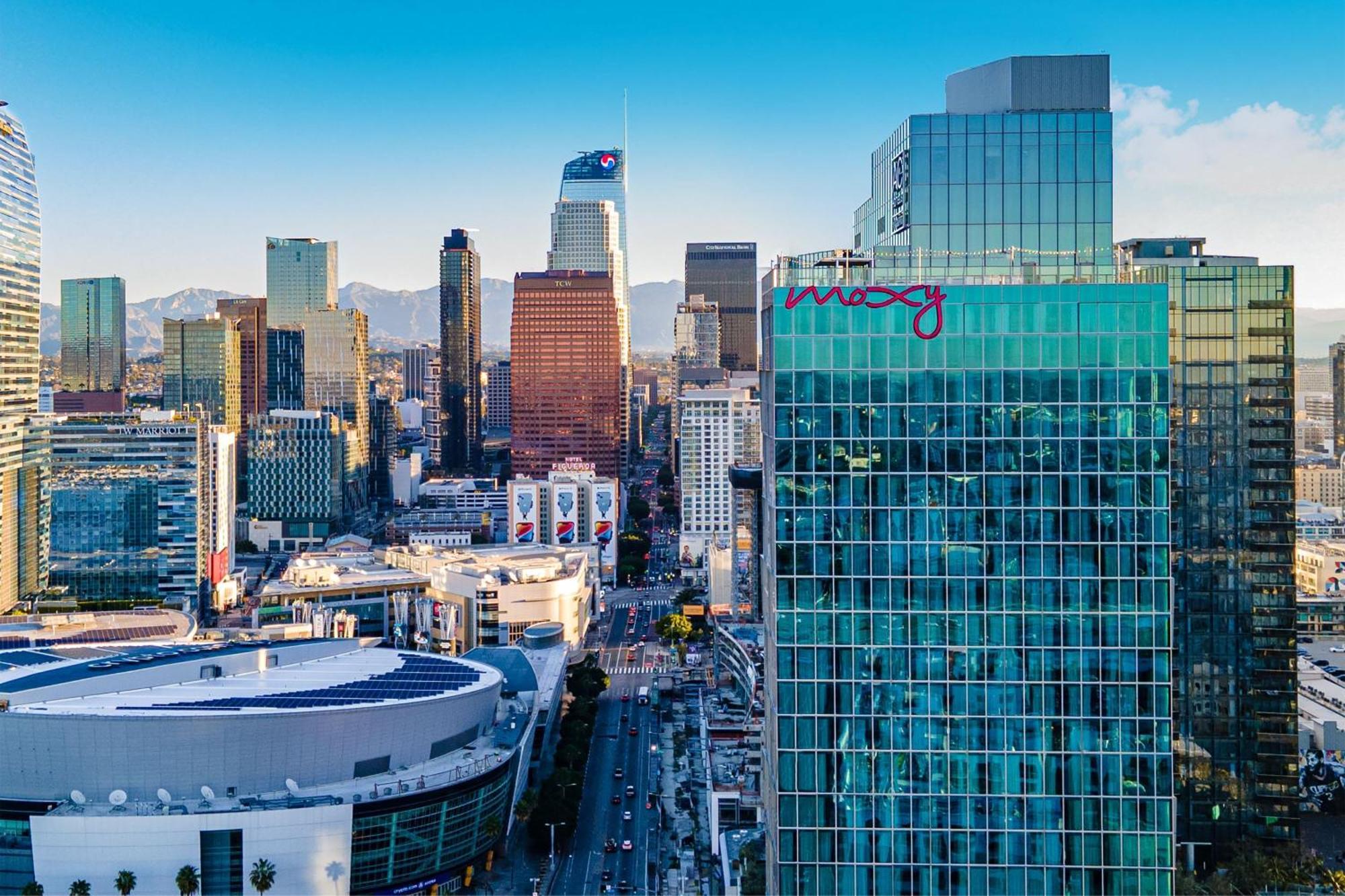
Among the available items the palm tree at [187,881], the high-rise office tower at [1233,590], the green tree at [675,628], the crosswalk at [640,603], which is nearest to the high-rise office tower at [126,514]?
the crosswalk at [640,603]

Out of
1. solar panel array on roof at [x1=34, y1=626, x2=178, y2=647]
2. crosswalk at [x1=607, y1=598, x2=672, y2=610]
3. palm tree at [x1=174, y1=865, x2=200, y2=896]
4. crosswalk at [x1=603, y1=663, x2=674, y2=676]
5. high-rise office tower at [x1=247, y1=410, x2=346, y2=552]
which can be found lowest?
crosswalk at [x1=603, y1=663, x2=674, y2=676]

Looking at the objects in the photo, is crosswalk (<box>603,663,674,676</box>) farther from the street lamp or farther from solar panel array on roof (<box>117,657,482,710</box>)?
the street lamp

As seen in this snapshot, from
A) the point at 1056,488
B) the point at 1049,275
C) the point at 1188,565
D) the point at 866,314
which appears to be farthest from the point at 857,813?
the point at 1188,565

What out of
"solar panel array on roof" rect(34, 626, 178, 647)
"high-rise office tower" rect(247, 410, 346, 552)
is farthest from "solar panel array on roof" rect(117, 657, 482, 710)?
"high-rise office tower" rect(247, 410, 346, 552)

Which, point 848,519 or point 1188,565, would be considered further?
point 1188,565

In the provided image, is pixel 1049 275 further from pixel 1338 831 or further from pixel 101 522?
pixel 101 522

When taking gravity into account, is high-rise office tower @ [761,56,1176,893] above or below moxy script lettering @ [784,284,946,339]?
below

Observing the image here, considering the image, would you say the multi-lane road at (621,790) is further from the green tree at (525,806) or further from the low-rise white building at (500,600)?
the low-rise white building at (500,600)
